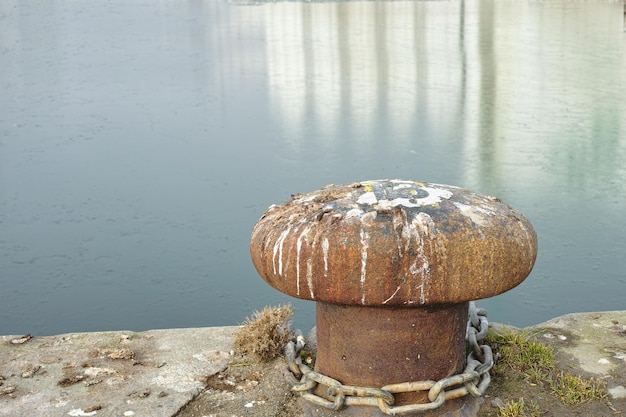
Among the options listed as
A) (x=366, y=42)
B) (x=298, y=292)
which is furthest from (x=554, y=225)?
(x=366, y=42)

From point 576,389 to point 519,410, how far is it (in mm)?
367

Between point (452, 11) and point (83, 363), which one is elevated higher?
point (452, 11)

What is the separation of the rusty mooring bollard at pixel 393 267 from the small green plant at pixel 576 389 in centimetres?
45

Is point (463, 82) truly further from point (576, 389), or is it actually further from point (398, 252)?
point (398, 252)

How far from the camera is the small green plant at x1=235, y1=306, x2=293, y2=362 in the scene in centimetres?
402

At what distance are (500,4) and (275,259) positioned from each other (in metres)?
20.3

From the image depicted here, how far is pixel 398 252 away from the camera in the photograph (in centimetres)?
324

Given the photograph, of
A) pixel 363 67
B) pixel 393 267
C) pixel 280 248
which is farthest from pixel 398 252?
pixel 363 67

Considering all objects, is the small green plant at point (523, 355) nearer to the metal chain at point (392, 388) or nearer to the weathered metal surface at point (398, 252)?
the metal chain at point (392, 388)

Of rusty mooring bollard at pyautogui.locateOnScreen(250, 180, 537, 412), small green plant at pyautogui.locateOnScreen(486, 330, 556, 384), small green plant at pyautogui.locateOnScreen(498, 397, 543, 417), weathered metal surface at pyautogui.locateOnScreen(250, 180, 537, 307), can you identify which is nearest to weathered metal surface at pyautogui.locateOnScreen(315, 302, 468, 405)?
rusty mooring bollard at pyautogui.locateOnScreen(250, 180, 537, 412)

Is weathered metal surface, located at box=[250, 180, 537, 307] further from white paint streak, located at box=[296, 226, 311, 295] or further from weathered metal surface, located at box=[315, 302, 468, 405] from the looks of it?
weathered metal surface, located at box=[315, 302, 468, 405]

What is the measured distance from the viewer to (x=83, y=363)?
404 cm

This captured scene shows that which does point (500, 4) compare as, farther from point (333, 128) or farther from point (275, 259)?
point (275, 259)

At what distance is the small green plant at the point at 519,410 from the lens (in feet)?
11.3
